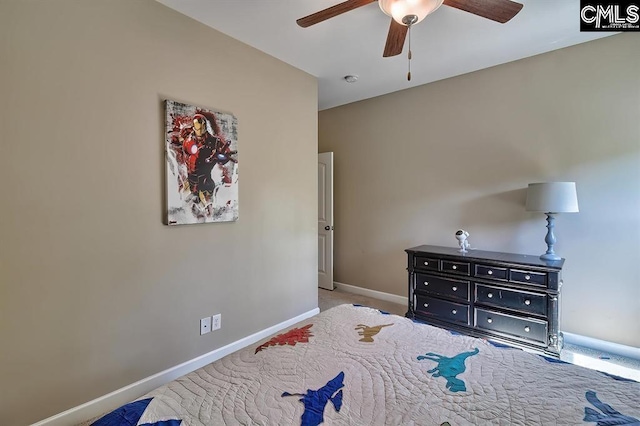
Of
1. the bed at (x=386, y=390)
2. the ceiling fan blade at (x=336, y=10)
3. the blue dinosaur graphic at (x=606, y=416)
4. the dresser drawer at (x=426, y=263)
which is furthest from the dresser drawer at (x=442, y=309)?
the ceiling fan blade at (x=336, y=10)

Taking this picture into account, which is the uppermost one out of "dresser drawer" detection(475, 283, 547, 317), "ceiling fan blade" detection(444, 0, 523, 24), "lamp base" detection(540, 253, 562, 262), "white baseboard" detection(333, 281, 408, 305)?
"ceiling fan blade" detection(444, 0, 523, 24)

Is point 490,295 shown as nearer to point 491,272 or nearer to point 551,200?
point 491,272

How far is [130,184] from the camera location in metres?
1.97

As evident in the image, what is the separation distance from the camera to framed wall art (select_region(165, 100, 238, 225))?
84.3 inches

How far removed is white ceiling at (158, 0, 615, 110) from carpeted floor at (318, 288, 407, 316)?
8.53ft

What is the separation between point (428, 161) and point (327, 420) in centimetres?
312

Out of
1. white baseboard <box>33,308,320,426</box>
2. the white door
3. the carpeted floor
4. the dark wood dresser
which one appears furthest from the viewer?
the white door

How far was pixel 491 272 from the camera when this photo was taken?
8.58 feet

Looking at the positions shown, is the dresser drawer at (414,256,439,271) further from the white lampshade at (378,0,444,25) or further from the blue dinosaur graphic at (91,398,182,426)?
the blue dinosaur graphic at (91,398,182,426)

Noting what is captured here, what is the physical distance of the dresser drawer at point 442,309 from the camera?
2.77 metres

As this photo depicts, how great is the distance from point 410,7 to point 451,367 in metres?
1.75

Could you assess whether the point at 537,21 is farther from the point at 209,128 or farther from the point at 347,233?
the point at 347,233

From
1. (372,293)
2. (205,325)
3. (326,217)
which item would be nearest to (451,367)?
(205,325)

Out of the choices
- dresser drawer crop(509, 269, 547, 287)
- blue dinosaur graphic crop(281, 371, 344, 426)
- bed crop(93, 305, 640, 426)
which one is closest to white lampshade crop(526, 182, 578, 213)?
dresser drawer crop(509, 269, 547, 287)
